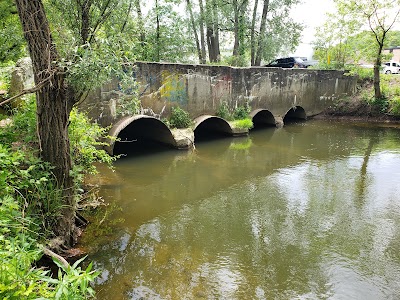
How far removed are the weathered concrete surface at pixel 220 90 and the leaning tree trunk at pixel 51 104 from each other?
3.29 m

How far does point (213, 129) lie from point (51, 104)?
879cm

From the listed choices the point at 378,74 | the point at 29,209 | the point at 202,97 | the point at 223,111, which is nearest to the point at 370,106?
the point at 378,74

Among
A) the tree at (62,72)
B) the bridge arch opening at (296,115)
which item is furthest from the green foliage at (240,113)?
the tree at (62,72)

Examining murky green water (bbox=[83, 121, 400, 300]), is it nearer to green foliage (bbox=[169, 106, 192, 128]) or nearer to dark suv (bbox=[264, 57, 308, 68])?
green foliage (bbox=[169, 106, 192, 128])

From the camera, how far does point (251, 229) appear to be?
16.2 feet

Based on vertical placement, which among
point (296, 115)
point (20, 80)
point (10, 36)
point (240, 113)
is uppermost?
point (10, 36)

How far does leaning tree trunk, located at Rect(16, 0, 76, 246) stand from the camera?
346cm

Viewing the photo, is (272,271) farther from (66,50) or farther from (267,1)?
(267,1)

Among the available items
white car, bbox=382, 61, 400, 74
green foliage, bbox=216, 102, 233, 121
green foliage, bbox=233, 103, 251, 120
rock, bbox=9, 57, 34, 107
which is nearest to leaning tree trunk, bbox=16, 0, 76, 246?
rock, bbox=9, 57, 34, 107

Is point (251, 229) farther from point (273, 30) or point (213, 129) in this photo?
point (273, 30)

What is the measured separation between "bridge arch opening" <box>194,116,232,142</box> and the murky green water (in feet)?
8.18

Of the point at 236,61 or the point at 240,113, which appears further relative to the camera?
the point at 236,61

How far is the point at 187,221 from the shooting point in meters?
5.18

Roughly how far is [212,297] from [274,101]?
36.3 feet
